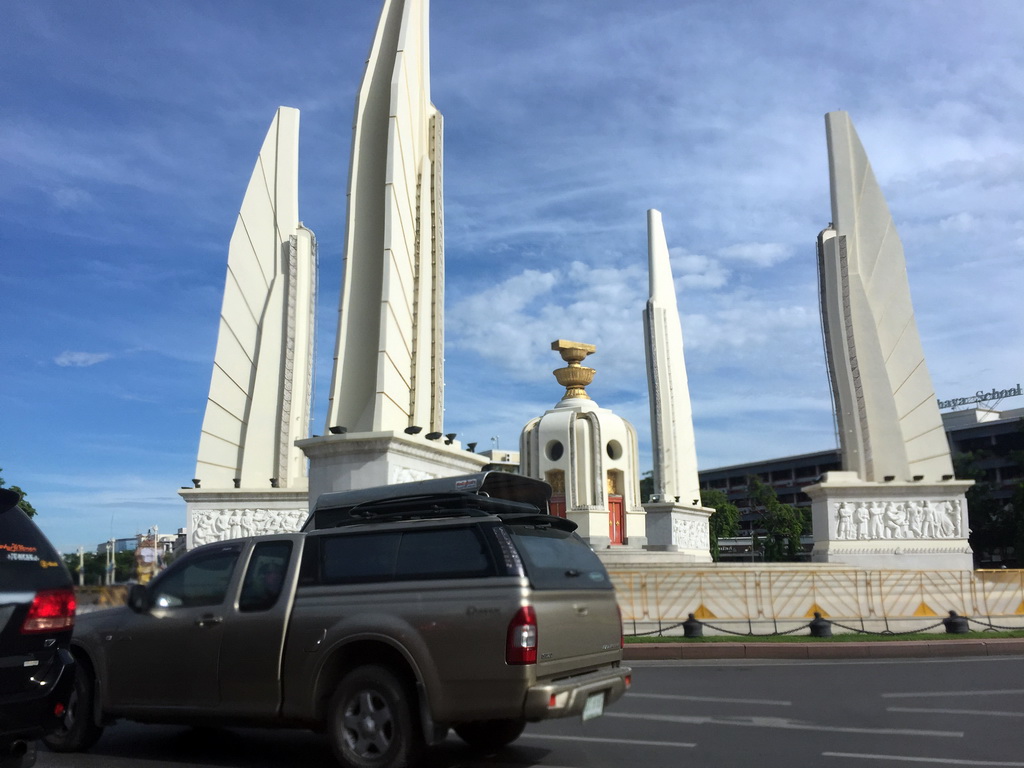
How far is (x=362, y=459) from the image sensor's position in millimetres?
15195

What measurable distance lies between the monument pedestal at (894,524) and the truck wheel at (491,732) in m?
17.2

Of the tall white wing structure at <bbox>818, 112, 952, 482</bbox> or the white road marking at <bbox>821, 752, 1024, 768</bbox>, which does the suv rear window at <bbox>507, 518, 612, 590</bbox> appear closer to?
the white road marking at <bbox>821, 752, 1024, 768</bbox>

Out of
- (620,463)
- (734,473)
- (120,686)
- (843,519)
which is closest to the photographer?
(120,686)

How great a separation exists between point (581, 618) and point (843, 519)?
18.2 meters

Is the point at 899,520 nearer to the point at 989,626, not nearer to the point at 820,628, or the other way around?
the point at 989,626

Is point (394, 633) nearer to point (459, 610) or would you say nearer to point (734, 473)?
point (459, 610)

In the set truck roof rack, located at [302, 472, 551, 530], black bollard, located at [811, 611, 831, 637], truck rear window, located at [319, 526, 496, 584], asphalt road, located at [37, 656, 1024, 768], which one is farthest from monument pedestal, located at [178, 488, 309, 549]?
truck rear window, located at [319, 526, 496, 584]

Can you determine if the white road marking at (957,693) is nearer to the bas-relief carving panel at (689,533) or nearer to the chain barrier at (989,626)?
the chain barrier at (989,626)

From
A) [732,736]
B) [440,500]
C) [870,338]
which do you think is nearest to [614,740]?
[732,736]

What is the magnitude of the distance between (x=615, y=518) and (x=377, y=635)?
128 ft

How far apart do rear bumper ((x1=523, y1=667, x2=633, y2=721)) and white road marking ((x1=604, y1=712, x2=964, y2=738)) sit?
1.97 meters

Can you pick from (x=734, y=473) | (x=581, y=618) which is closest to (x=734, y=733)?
(x=581, y=618)

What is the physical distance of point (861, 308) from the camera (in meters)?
24.2

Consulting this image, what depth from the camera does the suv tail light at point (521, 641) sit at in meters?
5.38
